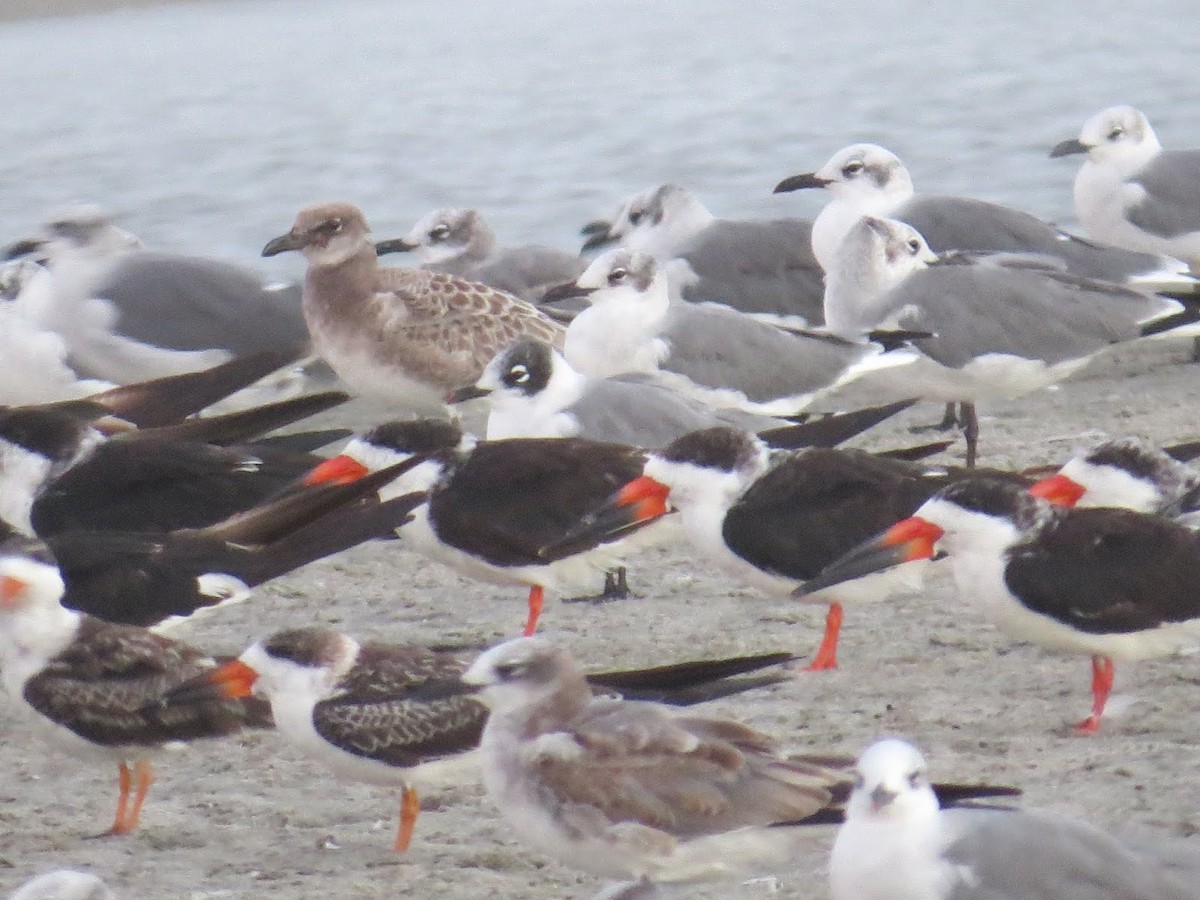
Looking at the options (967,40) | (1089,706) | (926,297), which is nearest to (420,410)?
(926,297)

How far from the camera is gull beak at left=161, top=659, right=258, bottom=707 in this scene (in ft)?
15.3

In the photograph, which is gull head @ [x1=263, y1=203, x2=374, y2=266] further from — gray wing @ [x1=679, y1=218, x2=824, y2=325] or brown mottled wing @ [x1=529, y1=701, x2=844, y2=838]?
brown mottled wing @ [x1=529, y1=701, x2=844, y2=838]

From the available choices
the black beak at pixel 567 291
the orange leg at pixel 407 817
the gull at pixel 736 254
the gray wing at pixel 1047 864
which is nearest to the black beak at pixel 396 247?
the gull at pixel 736 254

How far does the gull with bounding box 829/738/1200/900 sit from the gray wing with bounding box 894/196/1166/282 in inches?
231

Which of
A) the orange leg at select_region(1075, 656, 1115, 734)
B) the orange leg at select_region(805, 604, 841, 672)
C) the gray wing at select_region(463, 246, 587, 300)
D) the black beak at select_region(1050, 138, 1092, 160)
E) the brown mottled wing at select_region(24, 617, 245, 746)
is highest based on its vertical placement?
the brown mottled wing at select_region(24, 617, 245, 746)

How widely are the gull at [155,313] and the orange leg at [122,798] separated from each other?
13.8ft

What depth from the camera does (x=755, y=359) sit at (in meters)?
7.99

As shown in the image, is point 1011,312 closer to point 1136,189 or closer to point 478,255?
point 1136,189

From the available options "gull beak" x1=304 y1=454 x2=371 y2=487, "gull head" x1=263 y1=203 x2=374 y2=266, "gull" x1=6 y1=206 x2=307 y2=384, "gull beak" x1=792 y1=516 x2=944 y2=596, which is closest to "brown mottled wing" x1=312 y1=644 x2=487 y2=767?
"gull beak" x1=792 y1=516 x2=944 y2=596

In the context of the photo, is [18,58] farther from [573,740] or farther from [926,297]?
[573,740]

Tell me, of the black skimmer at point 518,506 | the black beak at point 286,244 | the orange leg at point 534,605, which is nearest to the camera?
the black skimmer at point 518,506

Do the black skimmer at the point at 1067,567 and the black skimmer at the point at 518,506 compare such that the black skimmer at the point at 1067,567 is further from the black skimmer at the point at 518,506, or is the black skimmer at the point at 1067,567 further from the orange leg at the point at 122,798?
the orange leg at the point at 122,798

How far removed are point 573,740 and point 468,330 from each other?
176 inches

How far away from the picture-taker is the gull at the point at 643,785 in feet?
13.1
